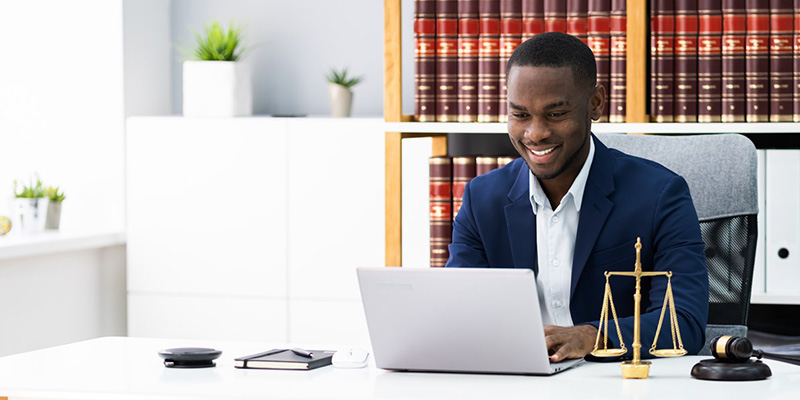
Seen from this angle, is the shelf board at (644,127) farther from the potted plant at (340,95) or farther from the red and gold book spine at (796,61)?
the potted plant at (340,95)

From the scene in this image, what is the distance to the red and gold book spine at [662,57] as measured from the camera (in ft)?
9.24

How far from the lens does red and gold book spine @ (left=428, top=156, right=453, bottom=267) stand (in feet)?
9.80

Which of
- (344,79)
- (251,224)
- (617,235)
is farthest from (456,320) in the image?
(344,79)

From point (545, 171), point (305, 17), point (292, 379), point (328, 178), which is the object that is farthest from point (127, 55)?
point (292, 379)

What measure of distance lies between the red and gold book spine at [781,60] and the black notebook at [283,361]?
1.56m

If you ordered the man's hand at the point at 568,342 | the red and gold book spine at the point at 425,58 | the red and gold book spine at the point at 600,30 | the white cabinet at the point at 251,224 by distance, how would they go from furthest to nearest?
the white cabinet at the point at 251,224
the red and gold book spine at the point at 425,58
the red and gold book spine at the point at 600,30
the man's hand at the point at 568,342

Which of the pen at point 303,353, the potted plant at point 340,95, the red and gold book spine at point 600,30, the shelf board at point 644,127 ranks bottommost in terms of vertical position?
the pen at point 303,353

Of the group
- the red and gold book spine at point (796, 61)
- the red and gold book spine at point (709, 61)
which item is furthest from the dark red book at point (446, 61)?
the red and gold book spine at point (796, 61)

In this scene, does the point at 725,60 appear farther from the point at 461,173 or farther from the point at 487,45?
the point at 461,173

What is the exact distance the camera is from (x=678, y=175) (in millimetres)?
2025

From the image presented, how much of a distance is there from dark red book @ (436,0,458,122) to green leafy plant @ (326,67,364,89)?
1.67ft

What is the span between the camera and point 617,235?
196 cm

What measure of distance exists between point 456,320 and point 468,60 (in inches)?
59.6

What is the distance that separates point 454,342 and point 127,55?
2354mm
